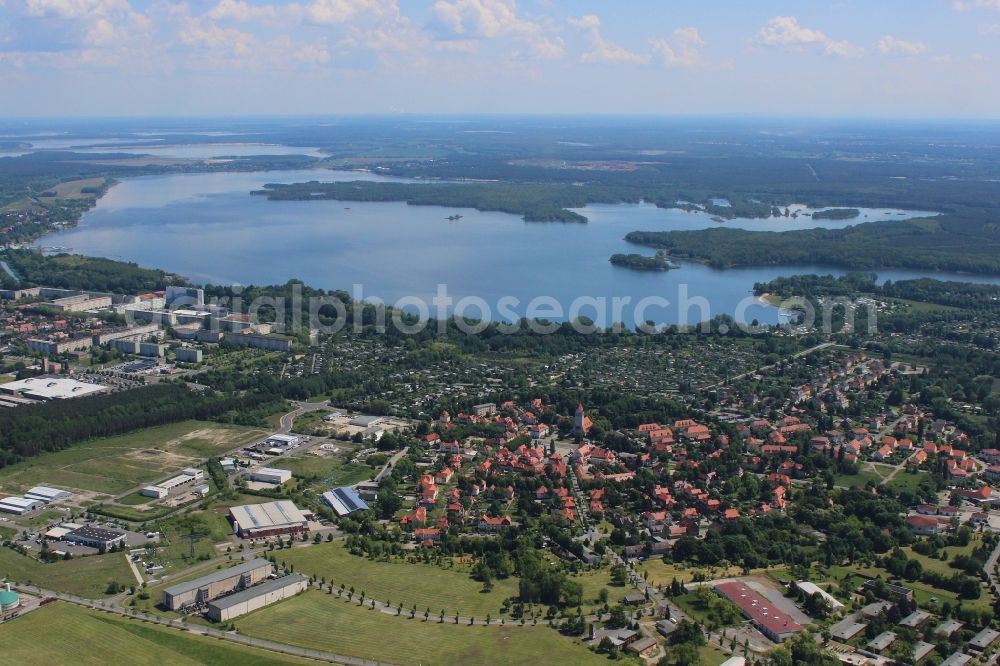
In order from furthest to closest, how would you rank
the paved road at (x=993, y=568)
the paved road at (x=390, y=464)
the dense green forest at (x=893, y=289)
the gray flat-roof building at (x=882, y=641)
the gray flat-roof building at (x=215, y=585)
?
the dense green forest at (x=893, y=289) → the paved road at (x=390, y=464) → the paved road at (x=993, y=568) → the gray flat-roof building at (x=215, y=585) → the gray flat-roof building at (x=882, y=641)

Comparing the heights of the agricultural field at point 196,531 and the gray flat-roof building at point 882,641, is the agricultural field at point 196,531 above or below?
above

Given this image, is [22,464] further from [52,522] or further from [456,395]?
[456,395]

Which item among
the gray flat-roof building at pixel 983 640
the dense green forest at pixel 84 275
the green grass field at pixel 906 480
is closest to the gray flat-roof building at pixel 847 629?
the gray flat-roof building at pixel 983 640

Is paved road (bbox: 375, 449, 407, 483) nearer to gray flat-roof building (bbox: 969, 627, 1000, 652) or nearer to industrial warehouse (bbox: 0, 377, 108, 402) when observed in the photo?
industrial warehouse (bbox: 0, 377, 108, 402)

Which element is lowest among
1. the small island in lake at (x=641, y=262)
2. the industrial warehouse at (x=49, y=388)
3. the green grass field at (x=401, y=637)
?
the green grass field at (x=401, y=637)

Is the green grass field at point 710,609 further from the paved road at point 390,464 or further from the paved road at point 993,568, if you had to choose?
the paved road at point 390,464

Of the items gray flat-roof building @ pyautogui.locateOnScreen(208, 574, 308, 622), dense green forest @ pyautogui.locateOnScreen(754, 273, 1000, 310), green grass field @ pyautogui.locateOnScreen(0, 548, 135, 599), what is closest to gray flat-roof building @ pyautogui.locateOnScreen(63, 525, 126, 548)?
green grass field @ pyautogui.locateOnScreen(0, 548, 135, 599)

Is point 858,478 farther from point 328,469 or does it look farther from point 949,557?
point 328,469
